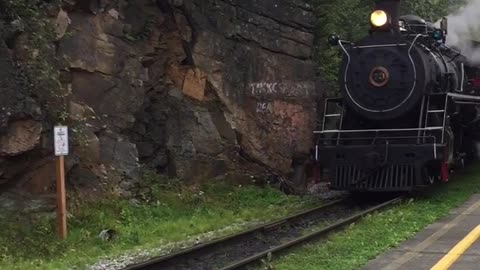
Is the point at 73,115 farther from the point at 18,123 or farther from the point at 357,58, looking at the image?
the point at 357,58

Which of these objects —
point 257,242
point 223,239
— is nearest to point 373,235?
point 257,242

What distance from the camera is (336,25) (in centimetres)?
1731

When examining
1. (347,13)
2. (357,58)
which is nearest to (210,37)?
(357,58)

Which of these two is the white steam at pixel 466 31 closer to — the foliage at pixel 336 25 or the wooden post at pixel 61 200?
the foliage at pixel 336 25

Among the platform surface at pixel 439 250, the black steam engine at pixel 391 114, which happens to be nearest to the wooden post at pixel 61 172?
the platform surface at pixel 439 250

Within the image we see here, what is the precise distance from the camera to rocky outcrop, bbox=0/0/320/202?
9562 millimetres

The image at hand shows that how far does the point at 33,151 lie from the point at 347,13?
11434 millimetres

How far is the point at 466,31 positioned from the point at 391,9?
15.8ft

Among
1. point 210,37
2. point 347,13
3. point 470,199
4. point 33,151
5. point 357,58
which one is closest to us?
point 33,151

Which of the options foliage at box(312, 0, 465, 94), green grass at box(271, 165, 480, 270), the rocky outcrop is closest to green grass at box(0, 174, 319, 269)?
the rocky outcrop

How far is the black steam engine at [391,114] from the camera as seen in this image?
34.7 ft

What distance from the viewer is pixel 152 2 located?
1168cm

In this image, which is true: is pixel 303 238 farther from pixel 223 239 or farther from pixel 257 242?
pixel 223 239

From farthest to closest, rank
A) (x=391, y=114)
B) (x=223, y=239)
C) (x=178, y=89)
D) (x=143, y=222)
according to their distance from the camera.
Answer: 1. (x=178, y=89)
2. (x=391, y=114)
3. (x=143, y=222)
4. (x=223, y=239)
